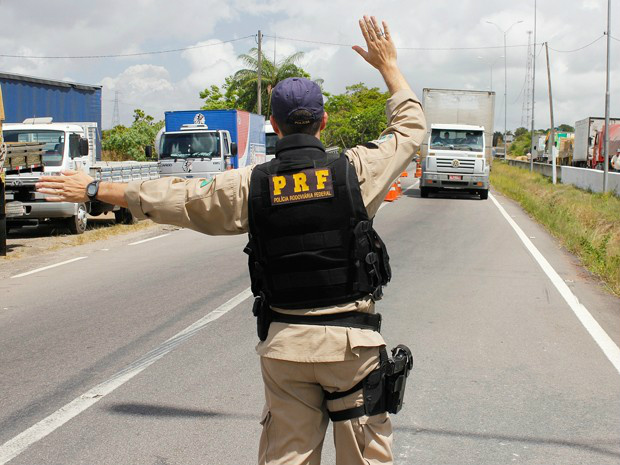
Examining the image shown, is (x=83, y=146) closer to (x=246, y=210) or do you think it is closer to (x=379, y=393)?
(x=246, y=210)

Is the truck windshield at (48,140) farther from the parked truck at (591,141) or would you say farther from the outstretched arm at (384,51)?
the parked truck at (591,141)

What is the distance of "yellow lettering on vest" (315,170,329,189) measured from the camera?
2639 mm

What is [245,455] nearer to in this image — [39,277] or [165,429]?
[165,429]

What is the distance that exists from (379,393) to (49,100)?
87.7ft

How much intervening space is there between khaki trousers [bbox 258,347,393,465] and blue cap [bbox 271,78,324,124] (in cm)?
84

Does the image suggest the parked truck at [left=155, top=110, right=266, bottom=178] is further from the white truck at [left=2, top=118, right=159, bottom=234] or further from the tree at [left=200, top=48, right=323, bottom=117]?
the tree at [left=200, top=48, right=323, bottom=117]

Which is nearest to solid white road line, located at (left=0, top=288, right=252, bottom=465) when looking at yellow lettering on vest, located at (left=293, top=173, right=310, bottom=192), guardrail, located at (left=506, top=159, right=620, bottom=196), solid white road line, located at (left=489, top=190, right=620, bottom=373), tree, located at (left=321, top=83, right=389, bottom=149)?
yellow lettering on vest, located at (left=293, top=173, right=310, bottom=192)

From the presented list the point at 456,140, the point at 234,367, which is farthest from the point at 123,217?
the point at 234,367

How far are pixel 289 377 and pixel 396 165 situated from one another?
853 mm

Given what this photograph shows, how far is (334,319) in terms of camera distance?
2693mm

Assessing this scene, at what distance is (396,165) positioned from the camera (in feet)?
9.30

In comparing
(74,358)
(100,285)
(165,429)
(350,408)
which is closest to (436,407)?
(165,429)

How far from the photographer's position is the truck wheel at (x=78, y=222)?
16672 millimetres

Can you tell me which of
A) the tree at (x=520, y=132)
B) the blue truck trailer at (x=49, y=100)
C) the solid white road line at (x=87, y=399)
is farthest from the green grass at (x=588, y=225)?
the tree at (x=520, y=132)
